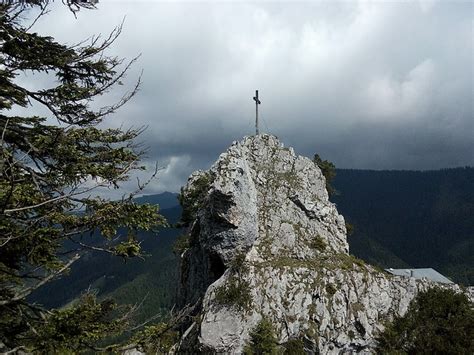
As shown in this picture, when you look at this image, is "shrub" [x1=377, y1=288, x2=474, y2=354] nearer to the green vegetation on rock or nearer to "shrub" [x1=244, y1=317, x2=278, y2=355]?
"shrub" [x1=244, y1=317, x2=278, y2=355]

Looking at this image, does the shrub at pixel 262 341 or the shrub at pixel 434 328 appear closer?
the shrub at pixel 262 341

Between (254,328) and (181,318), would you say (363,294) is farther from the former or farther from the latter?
(181,318)

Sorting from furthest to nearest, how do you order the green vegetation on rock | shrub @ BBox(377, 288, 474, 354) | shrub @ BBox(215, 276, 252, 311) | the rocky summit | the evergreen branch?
the green vegetation on rock < the rocky summit < shrub @ BBox(215, 276, 252, 311) < shrub @ BBox(377, 288, 474, 354) < the evergreen branch

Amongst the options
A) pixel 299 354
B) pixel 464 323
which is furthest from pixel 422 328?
pixel 299 354

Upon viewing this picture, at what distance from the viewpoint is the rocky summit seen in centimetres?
3647

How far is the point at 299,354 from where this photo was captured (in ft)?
112

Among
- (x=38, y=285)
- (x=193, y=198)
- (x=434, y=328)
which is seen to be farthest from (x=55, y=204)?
(x=193, y=198)

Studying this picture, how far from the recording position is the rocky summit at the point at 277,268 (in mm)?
36469

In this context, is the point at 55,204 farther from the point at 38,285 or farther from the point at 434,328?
the point at 434,328

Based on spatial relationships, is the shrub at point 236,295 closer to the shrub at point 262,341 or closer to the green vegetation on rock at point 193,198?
the shrub at point 262,341

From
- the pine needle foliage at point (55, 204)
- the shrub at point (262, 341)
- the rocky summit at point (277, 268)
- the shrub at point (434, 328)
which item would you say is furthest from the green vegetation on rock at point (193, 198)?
the pine needle foliage at point (55, 204)

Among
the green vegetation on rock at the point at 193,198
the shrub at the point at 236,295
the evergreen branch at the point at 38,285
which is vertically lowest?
the shrub at the point at 236,295

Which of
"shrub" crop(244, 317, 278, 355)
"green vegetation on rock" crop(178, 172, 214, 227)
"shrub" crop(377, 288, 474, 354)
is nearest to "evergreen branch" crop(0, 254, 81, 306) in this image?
"shrub" crop(244, 317, 278, 355)

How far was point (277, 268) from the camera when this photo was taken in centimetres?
3934
